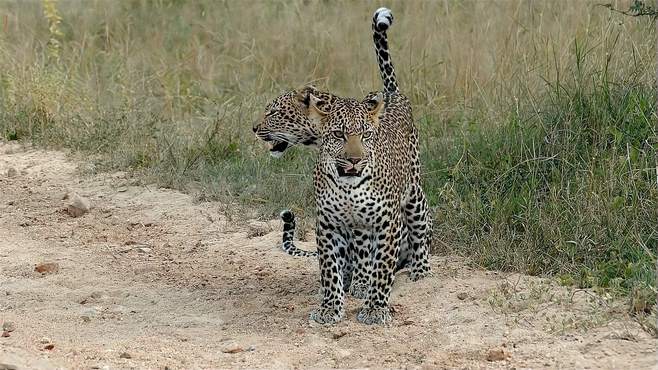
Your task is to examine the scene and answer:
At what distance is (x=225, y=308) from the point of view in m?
6.64

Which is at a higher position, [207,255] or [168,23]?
[168,23]

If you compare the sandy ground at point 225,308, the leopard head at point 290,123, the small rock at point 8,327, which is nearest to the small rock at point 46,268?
the sandy ground at point 225,308

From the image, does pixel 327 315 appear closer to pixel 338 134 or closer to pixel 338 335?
pixel 338 335

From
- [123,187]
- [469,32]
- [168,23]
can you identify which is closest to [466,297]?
[123,187]

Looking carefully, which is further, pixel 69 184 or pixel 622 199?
pixel 69 184

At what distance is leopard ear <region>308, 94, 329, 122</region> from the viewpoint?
6.38m

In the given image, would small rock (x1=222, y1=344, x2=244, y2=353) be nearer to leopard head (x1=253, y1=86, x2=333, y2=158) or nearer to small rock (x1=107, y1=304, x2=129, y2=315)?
small rock (x1=107, y1=304, x2=129, y2=315)

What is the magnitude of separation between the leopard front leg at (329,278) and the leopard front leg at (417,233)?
0.69 meters

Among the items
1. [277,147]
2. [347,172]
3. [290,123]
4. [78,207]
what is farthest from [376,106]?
[78,207]

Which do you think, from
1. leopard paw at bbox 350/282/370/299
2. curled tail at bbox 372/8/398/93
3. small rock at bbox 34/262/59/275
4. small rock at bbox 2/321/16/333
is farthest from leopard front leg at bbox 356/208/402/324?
small rock at bbox 34/262/59/275

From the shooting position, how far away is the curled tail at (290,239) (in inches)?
286

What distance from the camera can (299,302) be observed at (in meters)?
6.68

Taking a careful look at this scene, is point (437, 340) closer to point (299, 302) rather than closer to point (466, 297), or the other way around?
point (466, 297)

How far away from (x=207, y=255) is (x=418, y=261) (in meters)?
1.48
